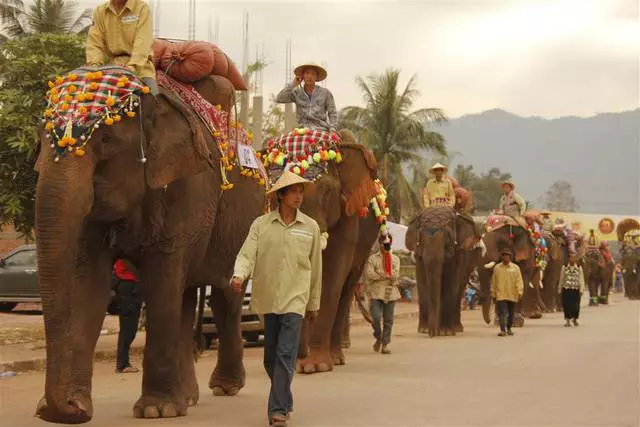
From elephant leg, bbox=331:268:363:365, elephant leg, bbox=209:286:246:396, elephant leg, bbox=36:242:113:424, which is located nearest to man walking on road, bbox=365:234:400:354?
elephant leg, bbox=331:268:363:365

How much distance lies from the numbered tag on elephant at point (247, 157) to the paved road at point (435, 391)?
2380 mm

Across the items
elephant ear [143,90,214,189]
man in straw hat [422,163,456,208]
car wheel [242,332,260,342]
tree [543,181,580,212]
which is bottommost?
car wheel [242,332,260,342]

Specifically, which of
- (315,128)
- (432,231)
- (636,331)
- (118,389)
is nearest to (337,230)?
(315,128)

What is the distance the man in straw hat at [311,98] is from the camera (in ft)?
48.9

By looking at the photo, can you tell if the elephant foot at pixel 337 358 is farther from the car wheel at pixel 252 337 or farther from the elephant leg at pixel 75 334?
the elephant leg at pixel 75 334

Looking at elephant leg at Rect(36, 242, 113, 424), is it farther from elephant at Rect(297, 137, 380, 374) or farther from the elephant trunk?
elephant at Rect(297, 137, 380, 374)

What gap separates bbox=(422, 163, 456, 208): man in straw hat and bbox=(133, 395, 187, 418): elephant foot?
14.0 metres

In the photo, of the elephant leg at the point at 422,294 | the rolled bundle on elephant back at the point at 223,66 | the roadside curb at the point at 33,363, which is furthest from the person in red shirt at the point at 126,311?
the elephant leg at the point at 422,294

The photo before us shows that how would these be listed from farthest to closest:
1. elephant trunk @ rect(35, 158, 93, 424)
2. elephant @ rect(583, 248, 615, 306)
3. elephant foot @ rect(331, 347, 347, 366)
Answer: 1. elephant @ rect(583, 248, 615, 306)
2. elephant foot @ rect(331, 347, 347, 366)
3. elephant trunk @ rect(35, 158, 93, 424)

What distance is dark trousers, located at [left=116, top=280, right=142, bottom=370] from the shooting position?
1413 centimetres

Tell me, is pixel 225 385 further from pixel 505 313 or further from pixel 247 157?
pixel 505 313

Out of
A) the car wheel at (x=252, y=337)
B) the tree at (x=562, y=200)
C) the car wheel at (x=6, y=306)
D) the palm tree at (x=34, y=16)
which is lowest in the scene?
the car wheel at (x=252, y=337)

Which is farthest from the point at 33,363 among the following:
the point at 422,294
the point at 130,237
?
the point at 422,294

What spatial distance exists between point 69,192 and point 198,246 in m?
2.25
